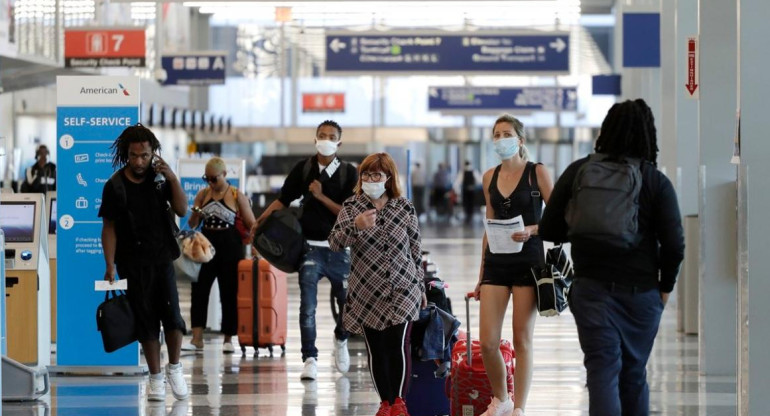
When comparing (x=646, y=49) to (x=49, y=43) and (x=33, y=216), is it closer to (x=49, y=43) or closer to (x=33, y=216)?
(x=33, y=216)

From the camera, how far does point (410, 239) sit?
7.62 m

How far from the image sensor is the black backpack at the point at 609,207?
5.42 meters

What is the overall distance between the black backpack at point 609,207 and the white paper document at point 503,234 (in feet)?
5.37

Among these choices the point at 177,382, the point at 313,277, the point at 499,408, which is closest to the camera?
Result: the point at 499,408

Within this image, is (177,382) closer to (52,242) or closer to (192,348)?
(192,348)

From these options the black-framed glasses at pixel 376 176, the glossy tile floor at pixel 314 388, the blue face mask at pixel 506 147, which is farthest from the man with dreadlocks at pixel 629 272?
the glossy tile floor at pixel 314 388

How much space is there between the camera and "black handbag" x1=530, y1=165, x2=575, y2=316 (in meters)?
7.03

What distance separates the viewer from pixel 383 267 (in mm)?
7527

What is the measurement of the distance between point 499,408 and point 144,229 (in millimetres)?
2586

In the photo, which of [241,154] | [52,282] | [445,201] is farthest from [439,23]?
[52,282]

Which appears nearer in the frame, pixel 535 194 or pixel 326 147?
pixel 535 194

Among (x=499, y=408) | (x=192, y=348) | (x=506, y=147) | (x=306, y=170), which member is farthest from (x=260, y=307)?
(x=506, y=147)

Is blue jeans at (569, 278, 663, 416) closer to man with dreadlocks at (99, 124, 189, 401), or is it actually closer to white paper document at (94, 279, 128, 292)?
man with dreadlocks at (99, 124, 189, 401)

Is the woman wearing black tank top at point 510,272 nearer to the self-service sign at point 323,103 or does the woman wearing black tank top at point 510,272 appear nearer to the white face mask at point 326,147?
the white face mask at point 326,147
